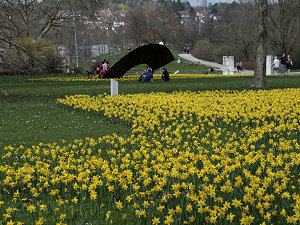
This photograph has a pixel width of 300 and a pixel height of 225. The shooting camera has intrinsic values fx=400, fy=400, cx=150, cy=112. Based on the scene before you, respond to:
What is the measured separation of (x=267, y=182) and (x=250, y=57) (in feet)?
184

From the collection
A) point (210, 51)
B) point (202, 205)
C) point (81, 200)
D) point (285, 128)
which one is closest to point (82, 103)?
point (285, 128)

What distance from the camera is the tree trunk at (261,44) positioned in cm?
1920

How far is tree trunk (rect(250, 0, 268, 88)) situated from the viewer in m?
19.2

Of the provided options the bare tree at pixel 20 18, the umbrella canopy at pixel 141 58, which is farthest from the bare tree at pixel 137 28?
the umbrella canopy at pixel 141 58

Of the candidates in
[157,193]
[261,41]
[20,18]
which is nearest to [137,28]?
[20,18]

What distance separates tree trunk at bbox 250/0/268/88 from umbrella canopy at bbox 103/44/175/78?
7833mm

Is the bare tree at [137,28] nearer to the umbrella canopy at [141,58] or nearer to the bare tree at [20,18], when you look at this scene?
the bare tree at [20,18]

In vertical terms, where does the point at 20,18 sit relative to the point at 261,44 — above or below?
above

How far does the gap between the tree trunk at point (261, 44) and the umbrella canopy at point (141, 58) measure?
7833 mm

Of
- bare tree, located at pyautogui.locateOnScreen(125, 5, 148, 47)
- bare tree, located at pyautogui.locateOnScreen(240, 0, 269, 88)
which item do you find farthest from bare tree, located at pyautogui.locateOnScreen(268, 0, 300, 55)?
bare tree, located at pyautogui.locateOnScreen(125, 5, 148, 47)

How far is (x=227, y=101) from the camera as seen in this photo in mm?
12914

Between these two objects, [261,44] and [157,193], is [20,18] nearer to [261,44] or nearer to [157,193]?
[261,44]

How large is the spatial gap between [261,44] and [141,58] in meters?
9.16

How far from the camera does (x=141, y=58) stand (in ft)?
86.5
